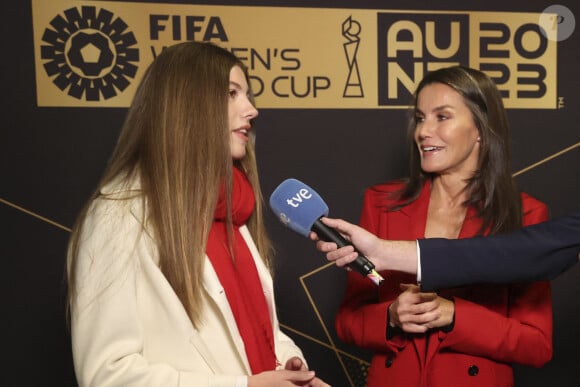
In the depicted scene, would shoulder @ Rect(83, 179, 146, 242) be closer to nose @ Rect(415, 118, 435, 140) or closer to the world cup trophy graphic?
nose @ Rect(415, 118, 435, 140)

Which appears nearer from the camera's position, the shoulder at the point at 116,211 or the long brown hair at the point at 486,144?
the shoulder at the point at 116,211

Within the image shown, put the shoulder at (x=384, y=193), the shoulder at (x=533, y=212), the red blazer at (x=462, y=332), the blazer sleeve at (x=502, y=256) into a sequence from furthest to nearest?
1. the shoulder at (x=384, y=193)
2. the shoulder at (x=533, y=212)
3. the red blazer at (x=462, y=332)
4. the blazer sleeve at (x=502, y=256)

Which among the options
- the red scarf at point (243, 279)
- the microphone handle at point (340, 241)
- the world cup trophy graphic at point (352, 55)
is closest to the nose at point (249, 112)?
the red scarf at point (243, 279)

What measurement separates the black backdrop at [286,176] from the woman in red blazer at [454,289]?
74 cm

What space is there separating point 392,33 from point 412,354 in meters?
1.46

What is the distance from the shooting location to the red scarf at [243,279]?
1.22 m

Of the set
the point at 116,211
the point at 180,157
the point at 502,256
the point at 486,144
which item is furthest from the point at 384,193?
the point at 116,211

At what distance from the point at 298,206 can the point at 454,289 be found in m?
0.55

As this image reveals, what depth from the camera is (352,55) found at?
237 centimetres

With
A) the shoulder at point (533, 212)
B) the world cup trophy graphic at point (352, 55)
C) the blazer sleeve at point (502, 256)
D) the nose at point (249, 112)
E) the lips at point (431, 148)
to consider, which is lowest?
the blazer sleeve at point (502, 256)

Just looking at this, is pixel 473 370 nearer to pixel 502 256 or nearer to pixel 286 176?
pixel 502 256

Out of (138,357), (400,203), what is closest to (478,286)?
(400,203)

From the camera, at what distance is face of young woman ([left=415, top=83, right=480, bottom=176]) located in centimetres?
154

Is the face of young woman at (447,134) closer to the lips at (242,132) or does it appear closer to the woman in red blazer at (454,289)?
the woman in red blazer at (454,289)
